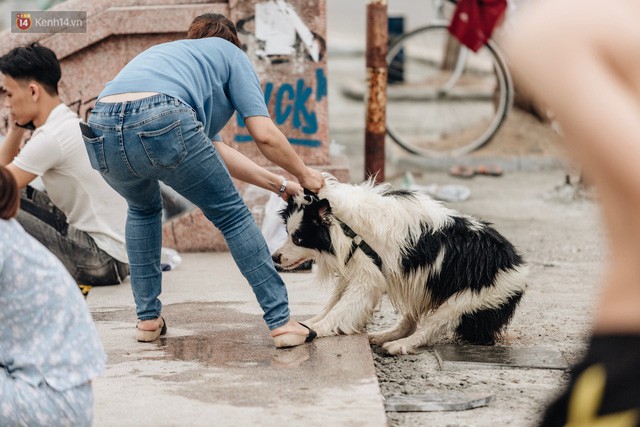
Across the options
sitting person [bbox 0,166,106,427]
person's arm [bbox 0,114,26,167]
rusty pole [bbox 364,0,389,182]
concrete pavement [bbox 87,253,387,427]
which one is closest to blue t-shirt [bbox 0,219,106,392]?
sitting person [bbox 0,166,106,427]

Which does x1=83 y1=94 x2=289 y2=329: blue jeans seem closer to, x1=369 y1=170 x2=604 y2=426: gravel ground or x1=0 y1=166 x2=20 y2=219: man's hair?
x1=369 y1=170 x2=604 y2=426: gravel ground

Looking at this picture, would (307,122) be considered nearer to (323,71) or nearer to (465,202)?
(323,71)

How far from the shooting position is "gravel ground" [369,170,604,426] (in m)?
3.78

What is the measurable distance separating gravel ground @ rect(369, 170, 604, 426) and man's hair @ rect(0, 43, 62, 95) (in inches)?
80.3

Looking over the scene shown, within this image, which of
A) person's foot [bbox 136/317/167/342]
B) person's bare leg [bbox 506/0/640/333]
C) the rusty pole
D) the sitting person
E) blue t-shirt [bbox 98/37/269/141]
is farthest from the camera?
the rusty pole

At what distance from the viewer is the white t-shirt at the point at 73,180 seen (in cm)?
484

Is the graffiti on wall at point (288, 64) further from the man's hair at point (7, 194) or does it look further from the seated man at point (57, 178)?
the man's hair at point (7, 194)

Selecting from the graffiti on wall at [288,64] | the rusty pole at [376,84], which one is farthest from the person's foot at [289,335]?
the rusty pole at [376,84]

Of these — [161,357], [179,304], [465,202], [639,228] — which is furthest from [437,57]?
[639,228]

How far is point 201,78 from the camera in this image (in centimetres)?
388

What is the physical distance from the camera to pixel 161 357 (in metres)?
4.05

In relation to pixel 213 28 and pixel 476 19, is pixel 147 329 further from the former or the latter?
pixel 476 19

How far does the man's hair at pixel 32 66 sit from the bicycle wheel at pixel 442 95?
15.2 ft

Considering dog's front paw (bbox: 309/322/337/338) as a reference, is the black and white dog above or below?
above
